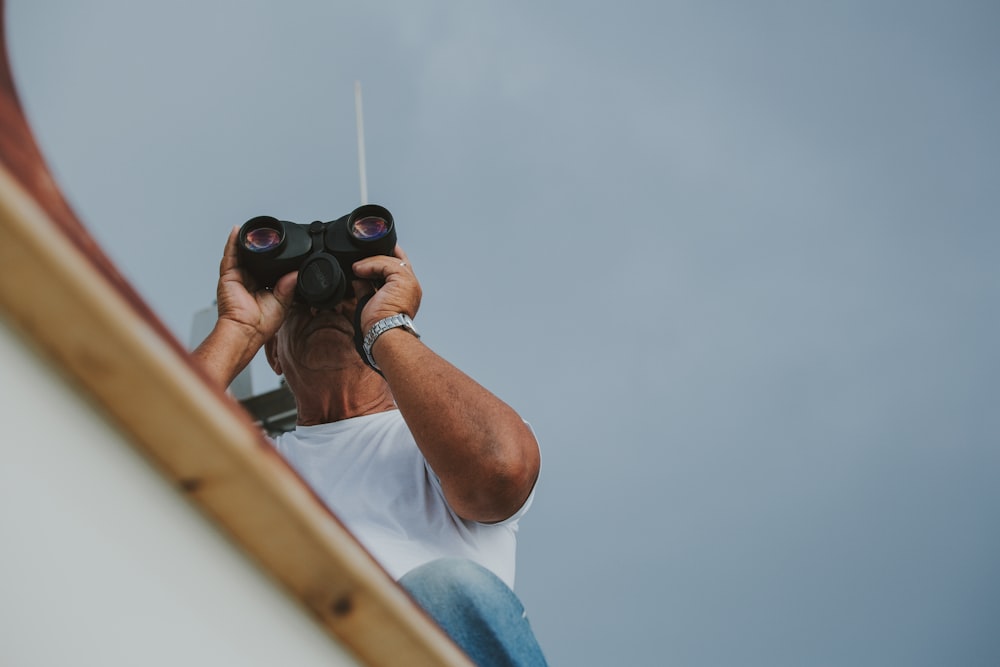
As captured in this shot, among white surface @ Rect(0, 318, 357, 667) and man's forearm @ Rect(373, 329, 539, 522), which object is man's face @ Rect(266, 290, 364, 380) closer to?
man's forearm @ Rect(373, 329, 539, 522)

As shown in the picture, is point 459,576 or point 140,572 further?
point 459,576

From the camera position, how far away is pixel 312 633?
484 mm

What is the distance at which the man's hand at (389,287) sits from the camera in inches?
62.1

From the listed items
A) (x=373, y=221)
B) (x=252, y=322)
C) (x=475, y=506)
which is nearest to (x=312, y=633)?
(x=475, y=506)

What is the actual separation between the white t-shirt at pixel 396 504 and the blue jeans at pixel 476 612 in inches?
6.8

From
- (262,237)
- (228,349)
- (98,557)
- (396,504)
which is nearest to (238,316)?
(228,349)

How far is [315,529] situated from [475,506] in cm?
89

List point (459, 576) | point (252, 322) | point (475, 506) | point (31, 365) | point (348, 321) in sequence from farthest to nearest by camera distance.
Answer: point (348, 321) < point (252, 322) < point (475, 506) < point (459, 576) < point (31, 365)

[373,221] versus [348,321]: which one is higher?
[373,221]

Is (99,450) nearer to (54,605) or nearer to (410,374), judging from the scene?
(54,605)

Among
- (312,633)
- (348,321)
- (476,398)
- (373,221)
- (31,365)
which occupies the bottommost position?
(312,633)

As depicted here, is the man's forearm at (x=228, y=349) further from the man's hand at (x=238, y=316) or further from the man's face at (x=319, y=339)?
the man's face at (x=319, y=339)

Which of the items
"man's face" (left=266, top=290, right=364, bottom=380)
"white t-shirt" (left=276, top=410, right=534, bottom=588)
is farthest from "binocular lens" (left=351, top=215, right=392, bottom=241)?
"white t-shirt" (left=276, top=410, right=534, bottom=588)

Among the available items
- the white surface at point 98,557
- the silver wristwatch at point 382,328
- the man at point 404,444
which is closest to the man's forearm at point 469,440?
the man at point 404,444
